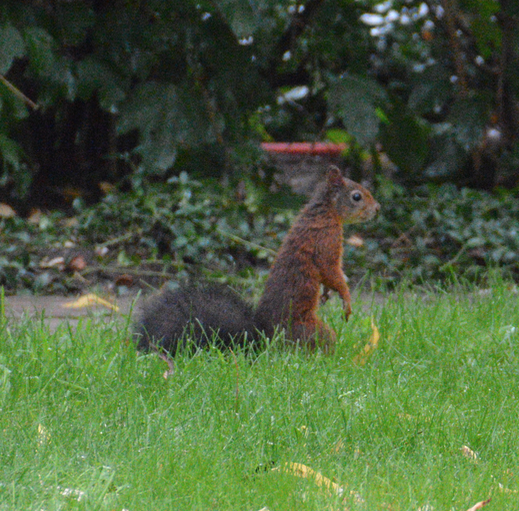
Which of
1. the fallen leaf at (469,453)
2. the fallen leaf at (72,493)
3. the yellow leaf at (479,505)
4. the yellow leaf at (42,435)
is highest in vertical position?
the yellow leaf at (479,505)

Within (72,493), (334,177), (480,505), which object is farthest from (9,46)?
(480,505)

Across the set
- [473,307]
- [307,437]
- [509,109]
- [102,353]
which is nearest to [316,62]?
[509,109]

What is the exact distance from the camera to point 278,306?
3.14 meters

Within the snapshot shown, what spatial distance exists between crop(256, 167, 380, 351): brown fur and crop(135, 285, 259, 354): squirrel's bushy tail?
0.10m

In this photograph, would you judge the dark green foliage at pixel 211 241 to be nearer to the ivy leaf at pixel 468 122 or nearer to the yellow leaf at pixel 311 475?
the ivy leaf at pixel 468 122

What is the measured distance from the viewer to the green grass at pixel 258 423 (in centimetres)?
189

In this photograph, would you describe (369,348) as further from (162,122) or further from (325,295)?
(162,122)

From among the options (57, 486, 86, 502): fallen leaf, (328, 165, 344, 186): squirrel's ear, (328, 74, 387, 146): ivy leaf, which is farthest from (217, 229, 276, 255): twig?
(57, 486, 86, 502): fallen leaf

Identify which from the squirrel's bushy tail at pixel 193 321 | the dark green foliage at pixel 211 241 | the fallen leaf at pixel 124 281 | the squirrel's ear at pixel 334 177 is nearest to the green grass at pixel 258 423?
the squirrel's bushy tail at pixel 193 321

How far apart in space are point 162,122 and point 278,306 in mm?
2516

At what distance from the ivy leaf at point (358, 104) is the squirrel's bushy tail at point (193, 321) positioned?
Result: 2.56 m

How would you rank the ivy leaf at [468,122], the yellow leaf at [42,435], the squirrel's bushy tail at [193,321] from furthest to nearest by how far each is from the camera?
the ivy leaf at [468,122]
the squirrel's bushy tail at [193,321]
the yellow leaf at [42,435]

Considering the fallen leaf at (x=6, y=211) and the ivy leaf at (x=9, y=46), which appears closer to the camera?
the ivy leaf at (x=9, y=46)

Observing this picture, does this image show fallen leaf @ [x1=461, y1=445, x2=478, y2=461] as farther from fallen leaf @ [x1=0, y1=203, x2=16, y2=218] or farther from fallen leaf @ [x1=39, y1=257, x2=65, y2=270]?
fallen leaf @ [x1=0, y1=203, x2=16, y2=218]
